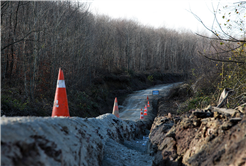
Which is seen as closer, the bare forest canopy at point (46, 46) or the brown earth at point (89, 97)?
the brown earth at point (89, 97)

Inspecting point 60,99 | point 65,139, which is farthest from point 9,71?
point 65,139

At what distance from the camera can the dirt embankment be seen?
90.4 inches

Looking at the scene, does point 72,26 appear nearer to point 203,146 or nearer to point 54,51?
point 54,51

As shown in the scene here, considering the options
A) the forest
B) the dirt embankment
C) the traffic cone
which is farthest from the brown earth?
the dirt embankment

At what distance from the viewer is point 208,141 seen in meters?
2.81

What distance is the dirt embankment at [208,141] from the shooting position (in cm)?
230

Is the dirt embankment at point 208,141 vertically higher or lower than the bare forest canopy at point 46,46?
lower

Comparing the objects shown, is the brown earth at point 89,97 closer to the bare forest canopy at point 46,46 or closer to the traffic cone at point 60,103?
the bare forest canopy at point 46,46

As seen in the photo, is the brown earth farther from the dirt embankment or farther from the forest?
the dirt embankment

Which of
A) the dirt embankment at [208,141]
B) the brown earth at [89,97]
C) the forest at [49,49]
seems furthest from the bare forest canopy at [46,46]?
the dirt embankment at [208,141]

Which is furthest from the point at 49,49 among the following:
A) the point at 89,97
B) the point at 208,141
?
the point at 208,141

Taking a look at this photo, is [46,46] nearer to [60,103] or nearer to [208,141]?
[60,103]

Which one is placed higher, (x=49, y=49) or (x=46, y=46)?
(x=46, y=46)

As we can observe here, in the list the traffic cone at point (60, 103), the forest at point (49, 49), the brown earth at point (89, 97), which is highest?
the forest at point (49, 49)
